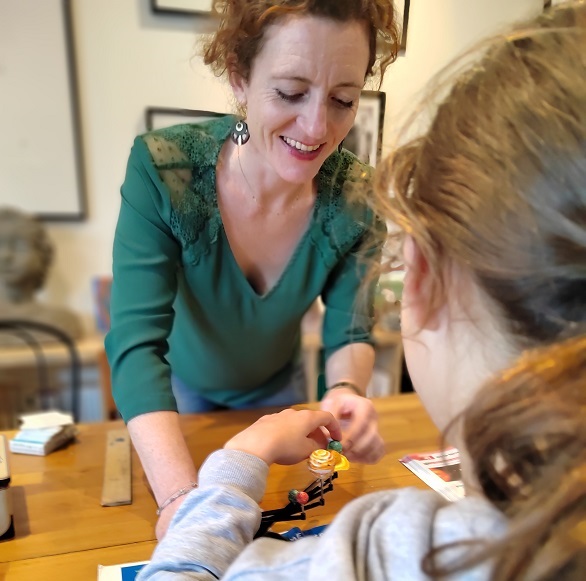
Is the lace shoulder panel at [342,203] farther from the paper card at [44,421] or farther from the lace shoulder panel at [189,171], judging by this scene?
the paper card at [44,421]

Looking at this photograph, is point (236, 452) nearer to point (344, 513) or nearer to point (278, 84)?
point (344, 513)

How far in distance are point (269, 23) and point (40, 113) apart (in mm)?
1362

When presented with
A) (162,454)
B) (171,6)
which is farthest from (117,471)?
(171,6)

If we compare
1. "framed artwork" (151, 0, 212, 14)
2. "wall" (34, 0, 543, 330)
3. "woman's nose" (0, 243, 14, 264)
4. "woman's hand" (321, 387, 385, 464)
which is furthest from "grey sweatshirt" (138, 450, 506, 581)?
"woman's nose" (0, 243, 14, 264)

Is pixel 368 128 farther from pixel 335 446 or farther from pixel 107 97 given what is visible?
pixel 107 97

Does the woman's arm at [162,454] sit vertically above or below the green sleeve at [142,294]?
below

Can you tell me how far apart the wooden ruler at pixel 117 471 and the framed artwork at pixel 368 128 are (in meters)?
0.48

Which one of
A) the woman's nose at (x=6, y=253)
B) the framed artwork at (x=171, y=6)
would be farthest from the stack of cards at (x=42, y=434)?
the woman's nose at (x=6, y=253)

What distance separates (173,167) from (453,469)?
1.69 ft

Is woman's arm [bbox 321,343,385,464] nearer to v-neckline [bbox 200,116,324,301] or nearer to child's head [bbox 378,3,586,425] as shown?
v-neckline [bbox 200,116,324,301]

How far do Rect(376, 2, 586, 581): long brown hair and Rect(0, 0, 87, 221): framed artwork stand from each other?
1565 mm

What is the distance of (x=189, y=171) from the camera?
699 mm

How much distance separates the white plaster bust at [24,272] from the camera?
5.43ft

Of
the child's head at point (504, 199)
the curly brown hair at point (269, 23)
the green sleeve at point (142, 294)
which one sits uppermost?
the curly brown hair at point (269, 23)
